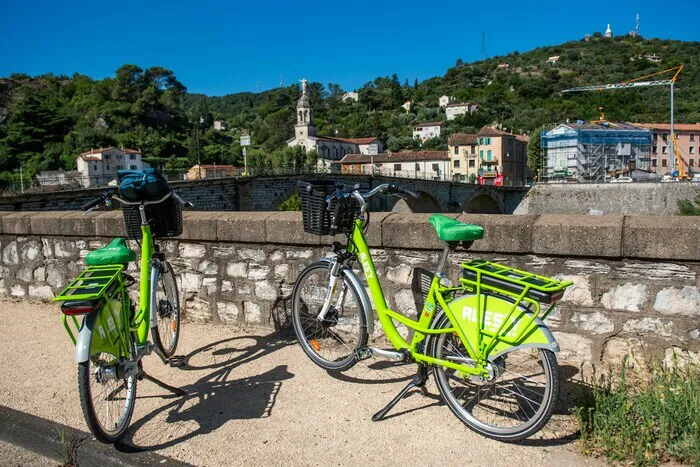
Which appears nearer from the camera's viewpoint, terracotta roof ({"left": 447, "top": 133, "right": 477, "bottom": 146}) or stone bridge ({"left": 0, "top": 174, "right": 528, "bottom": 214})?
stone bridge ({"left": 0, "top": 174, "right": 528, "bottom": 214})

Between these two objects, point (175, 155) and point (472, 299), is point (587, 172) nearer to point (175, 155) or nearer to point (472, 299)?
point (175, 155)

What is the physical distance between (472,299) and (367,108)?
148338 millimetres

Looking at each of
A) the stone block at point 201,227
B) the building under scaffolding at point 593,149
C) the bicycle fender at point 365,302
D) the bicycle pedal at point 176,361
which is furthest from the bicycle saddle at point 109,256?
the building under scaffolding at point 593,149

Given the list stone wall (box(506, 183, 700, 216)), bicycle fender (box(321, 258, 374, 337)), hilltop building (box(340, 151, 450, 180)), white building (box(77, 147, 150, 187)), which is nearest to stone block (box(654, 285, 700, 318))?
bicycle fender (box(321, 258, 374, 337))

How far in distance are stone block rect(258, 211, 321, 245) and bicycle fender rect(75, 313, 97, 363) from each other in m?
1.71

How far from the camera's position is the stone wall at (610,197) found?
5031 cm

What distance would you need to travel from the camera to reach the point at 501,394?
111 inches

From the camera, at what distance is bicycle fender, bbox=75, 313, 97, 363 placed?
2.33 meters

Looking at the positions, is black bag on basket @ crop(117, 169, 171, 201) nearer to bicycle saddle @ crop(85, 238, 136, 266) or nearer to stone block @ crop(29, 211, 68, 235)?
bicycle saddle @ crop(85, 238, 136, 266)

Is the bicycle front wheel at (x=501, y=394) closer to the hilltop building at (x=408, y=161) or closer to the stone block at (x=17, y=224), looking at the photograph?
the stone block at (x=17, y=224)

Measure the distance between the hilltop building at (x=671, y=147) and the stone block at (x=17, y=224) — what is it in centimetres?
9063

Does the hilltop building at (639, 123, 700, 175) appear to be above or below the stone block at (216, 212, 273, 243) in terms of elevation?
above

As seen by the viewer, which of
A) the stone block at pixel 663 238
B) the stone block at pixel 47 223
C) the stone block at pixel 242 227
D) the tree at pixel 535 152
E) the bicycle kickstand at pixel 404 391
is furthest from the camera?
the tree at pixel 535 152

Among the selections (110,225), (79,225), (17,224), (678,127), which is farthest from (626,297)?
(678,127)
